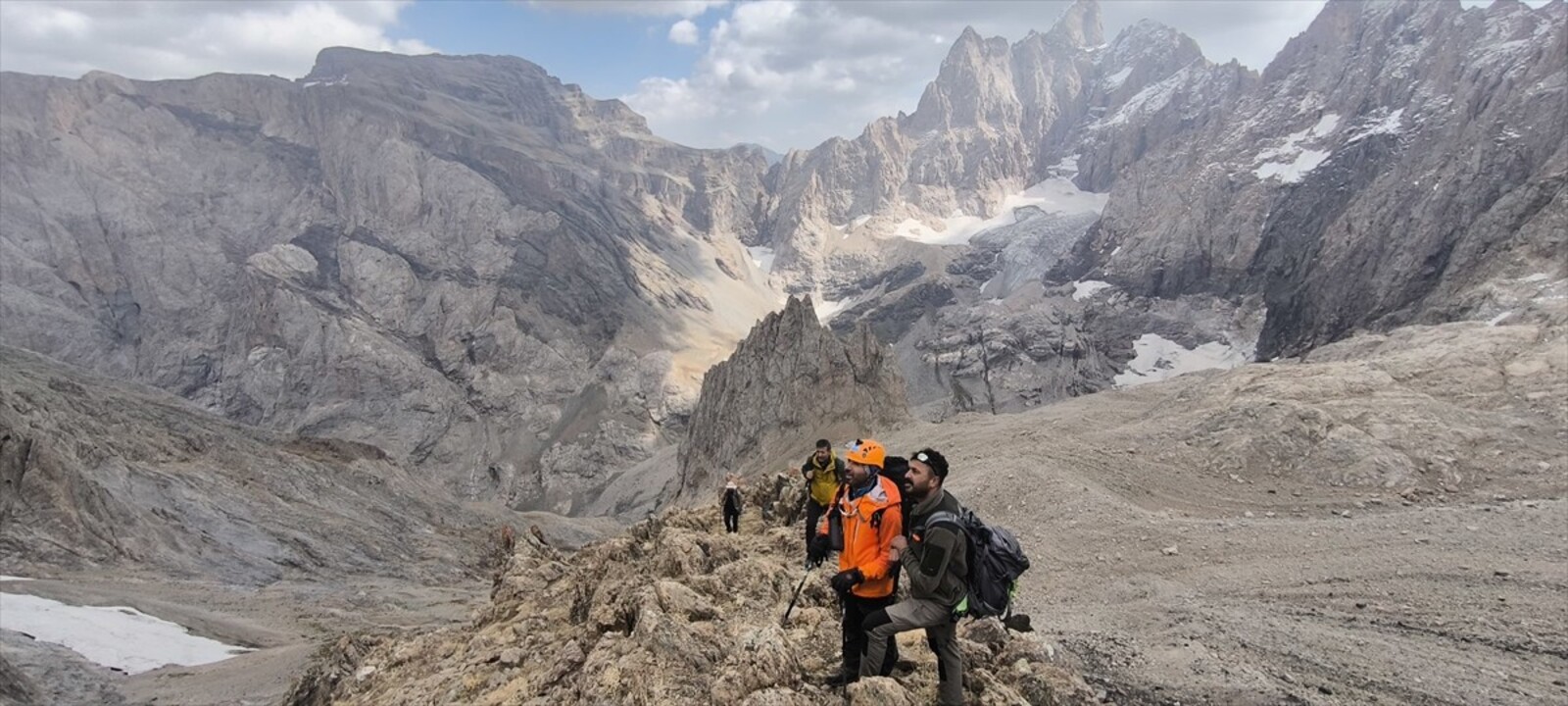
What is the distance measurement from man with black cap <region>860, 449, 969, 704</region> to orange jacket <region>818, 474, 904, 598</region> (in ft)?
0.36

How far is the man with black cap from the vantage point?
6320mm

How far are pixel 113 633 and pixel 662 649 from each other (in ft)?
70.1

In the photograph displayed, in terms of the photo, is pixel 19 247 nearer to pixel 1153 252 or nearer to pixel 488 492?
pixel 488 492

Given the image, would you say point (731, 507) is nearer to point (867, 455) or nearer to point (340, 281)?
point (867, 455)

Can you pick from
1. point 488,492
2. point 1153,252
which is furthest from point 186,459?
point 1153,252

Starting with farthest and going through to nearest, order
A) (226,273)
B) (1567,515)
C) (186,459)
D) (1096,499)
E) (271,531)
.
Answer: (226,273), (186,459), (271,531), (1096,499), (1567,515)

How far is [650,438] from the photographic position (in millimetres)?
117312

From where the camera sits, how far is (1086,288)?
175 metres

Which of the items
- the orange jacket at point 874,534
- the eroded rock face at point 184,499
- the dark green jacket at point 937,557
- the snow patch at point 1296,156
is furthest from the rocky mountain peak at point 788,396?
the snow patch at point 1296,156

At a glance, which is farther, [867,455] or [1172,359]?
[1172,359]

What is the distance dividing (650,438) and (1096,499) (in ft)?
335

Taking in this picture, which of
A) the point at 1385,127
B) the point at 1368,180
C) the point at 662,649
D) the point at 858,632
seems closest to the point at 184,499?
the point at 662,649

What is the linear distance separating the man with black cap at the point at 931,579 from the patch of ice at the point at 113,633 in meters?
20.9

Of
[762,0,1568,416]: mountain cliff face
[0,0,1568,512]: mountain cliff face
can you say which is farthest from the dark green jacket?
[0,0,1568,512]: mountain cliff face
